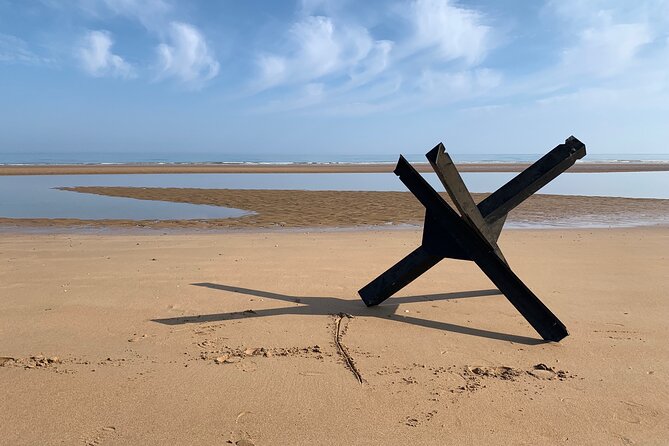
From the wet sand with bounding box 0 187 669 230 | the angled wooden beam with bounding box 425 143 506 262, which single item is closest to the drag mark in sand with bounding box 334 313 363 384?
the angled wooden beam with bounding box 425 143 506 262

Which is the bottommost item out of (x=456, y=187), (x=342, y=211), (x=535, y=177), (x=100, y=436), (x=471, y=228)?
(x=342, y=211)

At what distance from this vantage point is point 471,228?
475 centimetres

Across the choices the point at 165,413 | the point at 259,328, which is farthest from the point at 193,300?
the point at 165,413

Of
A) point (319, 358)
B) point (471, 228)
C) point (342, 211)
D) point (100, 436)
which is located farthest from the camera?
point (342, 211)

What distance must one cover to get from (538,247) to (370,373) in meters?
7.22

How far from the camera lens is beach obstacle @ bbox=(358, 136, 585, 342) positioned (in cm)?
452

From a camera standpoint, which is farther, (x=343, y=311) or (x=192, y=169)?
(x=192, y=169)

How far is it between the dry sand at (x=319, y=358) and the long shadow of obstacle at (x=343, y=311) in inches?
1.2

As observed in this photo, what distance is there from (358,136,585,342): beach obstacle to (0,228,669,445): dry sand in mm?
284

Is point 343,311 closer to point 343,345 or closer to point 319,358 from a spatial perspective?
point 343,345

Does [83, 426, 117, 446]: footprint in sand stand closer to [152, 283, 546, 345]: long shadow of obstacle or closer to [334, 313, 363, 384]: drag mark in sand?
[334, 313, 363, 384]: drag mark in sand

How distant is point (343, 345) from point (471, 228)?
1537 millimetres

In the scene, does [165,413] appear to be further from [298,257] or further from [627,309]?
[298,257]

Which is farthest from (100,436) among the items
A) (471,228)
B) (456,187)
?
(471,228)
